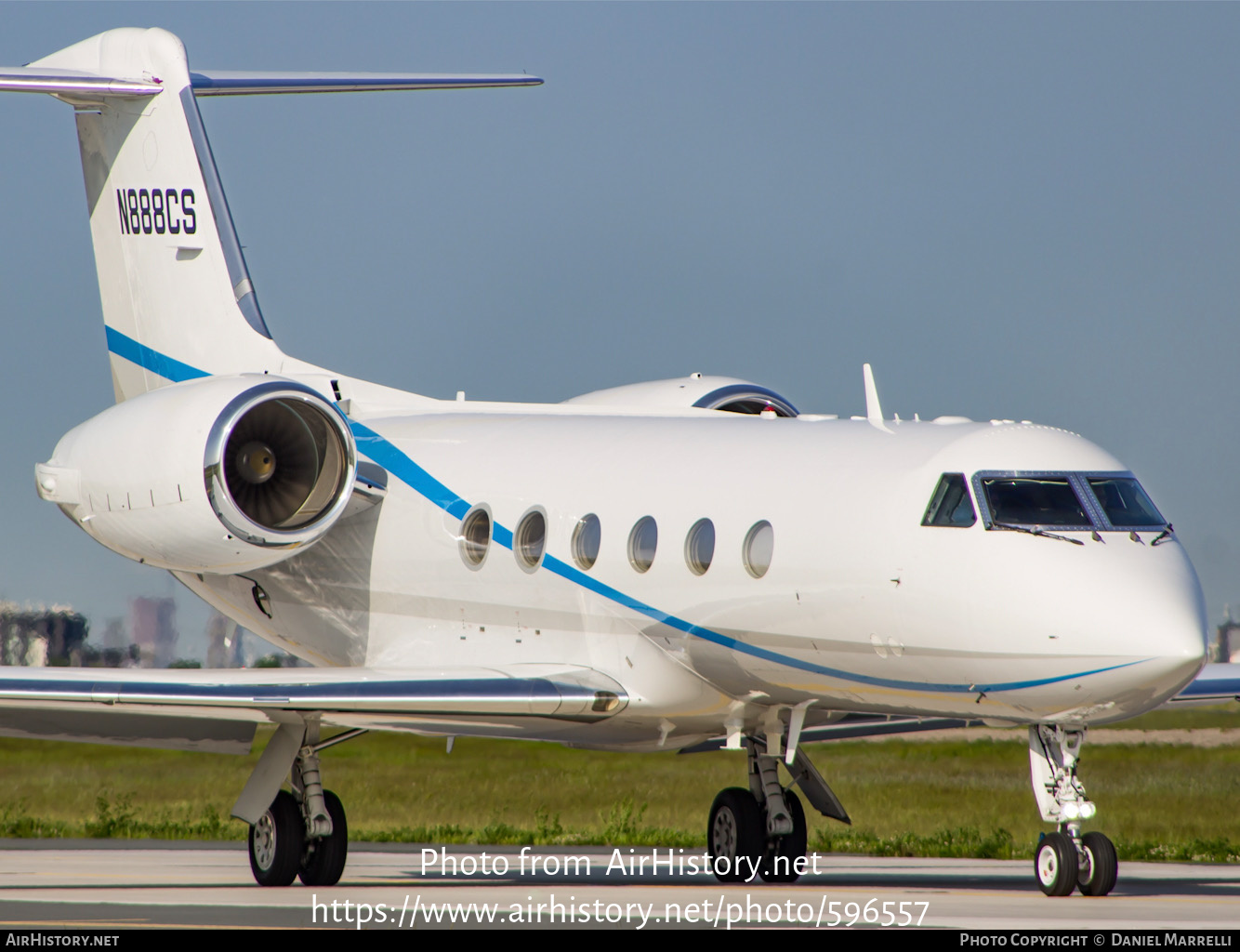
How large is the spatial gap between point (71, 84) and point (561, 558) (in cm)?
831

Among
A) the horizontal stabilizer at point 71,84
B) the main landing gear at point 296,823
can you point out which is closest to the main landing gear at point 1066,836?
the main landing gear at point 296,823

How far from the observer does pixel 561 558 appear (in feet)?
52.7

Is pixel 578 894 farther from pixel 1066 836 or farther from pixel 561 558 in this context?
pixel 1066 836

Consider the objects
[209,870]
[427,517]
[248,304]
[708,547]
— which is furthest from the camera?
[248,304]

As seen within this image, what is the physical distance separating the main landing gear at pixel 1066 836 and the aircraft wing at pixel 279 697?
3.71 meters

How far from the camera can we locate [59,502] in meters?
17.9

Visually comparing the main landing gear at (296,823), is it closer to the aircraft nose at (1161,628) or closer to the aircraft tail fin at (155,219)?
the aircraft tail fin at (155,219)

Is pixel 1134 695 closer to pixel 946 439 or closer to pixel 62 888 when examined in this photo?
pixel 946 439

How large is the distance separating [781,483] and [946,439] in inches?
52.3

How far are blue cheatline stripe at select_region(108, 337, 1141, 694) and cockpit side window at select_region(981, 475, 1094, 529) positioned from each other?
3.69 feet

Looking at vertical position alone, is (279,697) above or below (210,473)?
below

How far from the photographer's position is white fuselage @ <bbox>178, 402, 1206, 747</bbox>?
494 inches

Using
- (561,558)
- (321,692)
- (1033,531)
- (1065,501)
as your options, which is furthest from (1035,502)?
(321,692)

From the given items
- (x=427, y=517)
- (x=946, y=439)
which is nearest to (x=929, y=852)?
(x=427, y=517)
